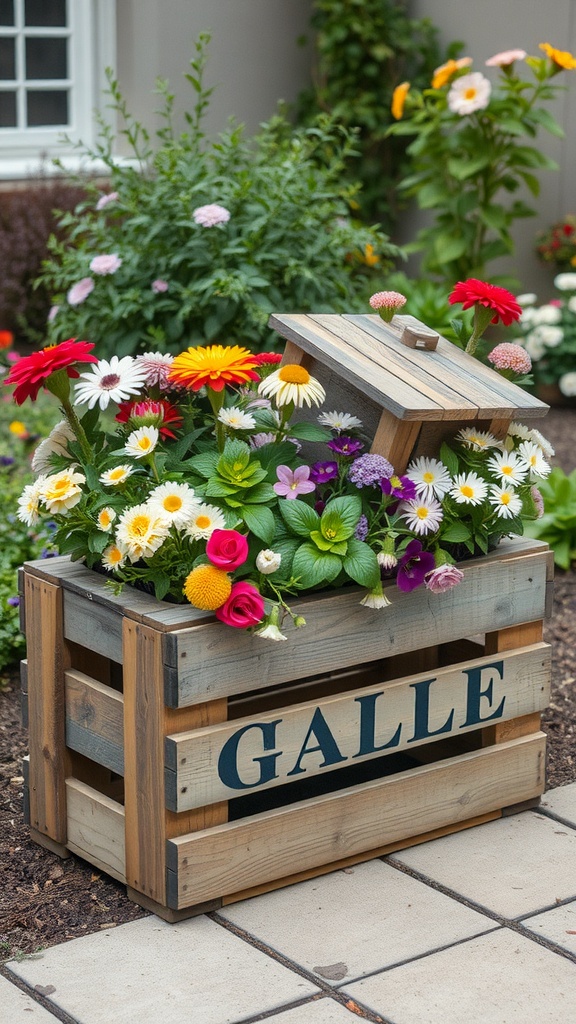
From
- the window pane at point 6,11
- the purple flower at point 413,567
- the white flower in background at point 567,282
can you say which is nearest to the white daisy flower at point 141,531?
the purple flower at point 413,567

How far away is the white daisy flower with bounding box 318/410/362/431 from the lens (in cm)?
239

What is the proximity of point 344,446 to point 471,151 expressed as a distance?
187 inches

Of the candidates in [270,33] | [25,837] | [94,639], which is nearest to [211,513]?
[94,639]

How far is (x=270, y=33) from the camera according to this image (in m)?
7.52

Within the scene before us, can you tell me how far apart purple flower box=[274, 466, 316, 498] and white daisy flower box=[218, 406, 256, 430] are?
0.33 feet

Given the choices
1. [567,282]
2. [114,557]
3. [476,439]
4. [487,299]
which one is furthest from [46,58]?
[114,557]

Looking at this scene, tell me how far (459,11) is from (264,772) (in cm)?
645

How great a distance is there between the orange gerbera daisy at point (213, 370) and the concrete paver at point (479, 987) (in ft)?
3.52

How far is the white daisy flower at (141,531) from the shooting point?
6.88ft

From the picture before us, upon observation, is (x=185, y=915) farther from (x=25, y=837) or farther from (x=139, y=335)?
(x=139, y=335)

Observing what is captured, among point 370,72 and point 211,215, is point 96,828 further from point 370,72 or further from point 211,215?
point 370,72

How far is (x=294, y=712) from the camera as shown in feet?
7.43

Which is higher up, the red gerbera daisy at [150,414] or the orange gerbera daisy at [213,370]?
the orange gerbera daisy at [213,370]

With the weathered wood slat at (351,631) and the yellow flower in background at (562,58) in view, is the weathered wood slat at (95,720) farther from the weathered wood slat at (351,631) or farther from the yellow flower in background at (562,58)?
the yellow flower in background at (562,58)
